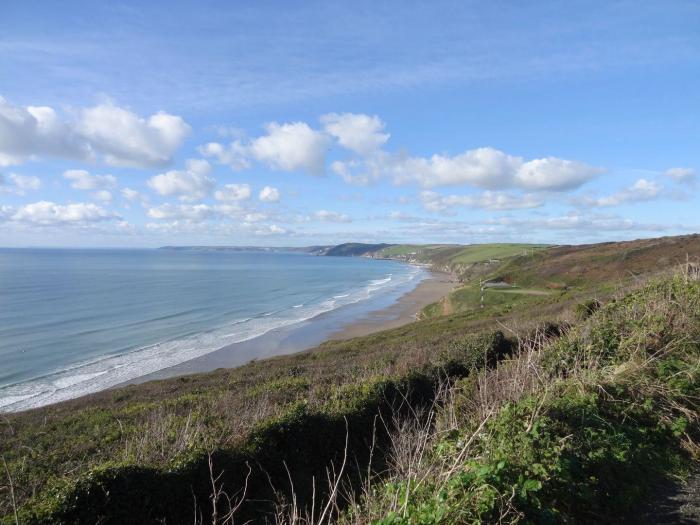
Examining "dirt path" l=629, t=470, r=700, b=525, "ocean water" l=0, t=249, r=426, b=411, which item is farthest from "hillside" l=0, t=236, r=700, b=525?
"ocean water" l=0, t=249, r=426, b=411

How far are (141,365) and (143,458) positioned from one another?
28.9 m

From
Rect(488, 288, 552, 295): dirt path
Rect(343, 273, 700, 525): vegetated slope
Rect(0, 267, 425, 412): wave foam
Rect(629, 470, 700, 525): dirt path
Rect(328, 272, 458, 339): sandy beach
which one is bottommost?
Rect(328, 272, 458, 339): sandy beach

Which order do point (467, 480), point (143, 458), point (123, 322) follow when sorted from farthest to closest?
1. point (123, 322)
2. point (143, 458)
3. point (467, 480)

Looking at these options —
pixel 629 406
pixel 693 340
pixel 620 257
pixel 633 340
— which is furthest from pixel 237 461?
pixel 620 257

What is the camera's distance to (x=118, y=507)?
265 inches

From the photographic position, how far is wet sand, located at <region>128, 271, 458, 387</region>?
34.8 m

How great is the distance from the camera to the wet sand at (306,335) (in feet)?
114

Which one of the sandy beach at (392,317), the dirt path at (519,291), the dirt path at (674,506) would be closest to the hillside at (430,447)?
the dirt path at (674,506)

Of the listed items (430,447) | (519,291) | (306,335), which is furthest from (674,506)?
(519,291)

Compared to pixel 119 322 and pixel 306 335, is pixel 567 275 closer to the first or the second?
pixel 306 335

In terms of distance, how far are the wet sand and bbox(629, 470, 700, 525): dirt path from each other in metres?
31.0

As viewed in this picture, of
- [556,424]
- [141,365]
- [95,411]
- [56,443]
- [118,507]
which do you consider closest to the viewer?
[556,424]

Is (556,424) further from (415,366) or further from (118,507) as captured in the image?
(415,366)

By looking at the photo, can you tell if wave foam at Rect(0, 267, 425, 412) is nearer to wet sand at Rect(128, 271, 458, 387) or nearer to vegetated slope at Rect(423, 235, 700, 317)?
wet sand at Rect(128, 271, 458, 387)
